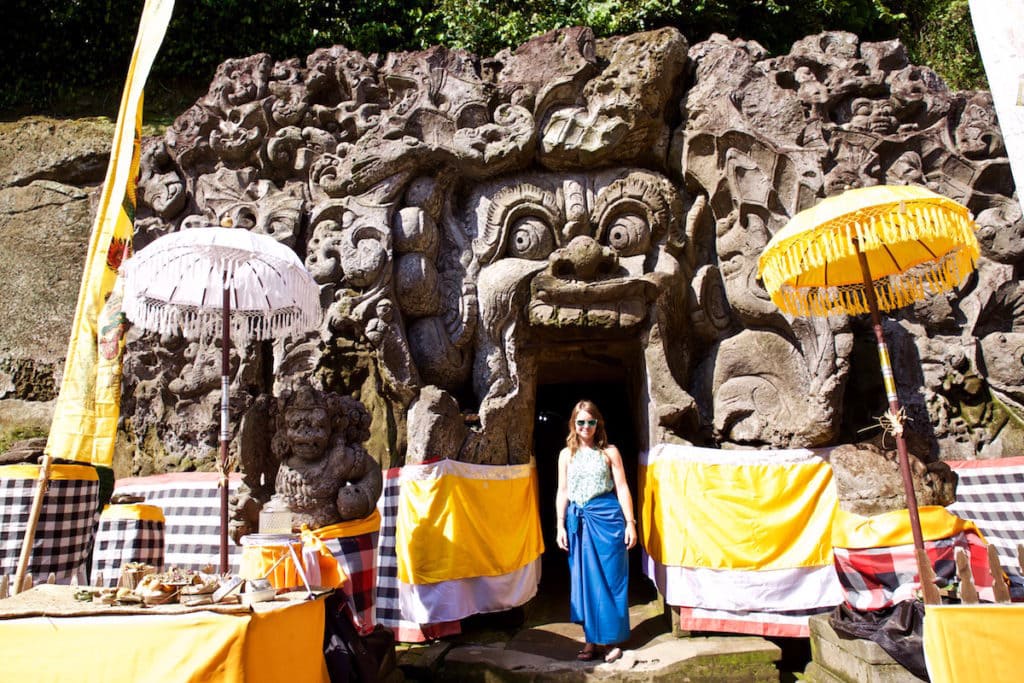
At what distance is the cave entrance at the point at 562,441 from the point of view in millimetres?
7234

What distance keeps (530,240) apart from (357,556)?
337 centimetres

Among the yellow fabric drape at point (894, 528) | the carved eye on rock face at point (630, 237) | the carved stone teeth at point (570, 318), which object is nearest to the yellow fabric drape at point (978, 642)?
the yellow fabric drape at point (894, 528)

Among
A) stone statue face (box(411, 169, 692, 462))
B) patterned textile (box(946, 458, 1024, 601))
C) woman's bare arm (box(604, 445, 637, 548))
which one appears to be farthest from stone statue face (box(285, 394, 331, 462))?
patterned textile (box(946, 458, 1024, 601))

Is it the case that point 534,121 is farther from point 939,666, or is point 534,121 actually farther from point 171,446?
point 939,666

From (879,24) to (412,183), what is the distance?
8.48m

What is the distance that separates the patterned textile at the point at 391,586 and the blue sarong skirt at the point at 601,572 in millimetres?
1069

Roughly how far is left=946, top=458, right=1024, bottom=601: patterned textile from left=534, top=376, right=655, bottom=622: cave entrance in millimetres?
2774

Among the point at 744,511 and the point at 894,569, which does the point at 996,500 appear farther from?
the point at 744,511

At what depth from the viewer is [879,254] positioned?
4844mm

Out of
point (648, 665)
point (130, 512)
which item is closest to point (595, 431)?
point (648, 665)

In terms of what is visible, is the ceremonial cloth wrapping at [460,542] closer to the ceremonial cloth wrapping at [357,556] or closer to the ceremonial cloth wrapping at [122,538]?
the ceremonial cloth wrapping at [357,556]

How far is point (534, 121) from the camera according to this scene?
6.61 metres

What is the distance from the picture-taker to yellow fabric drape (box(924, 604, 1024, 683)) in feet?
8.87

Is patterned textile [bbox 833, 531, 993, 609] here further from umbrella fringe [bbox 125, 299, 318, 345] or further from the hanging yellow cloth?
umbrella fringe [bbox 125, 299, 318, 345]
